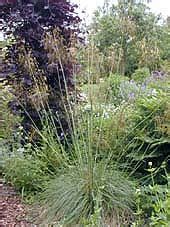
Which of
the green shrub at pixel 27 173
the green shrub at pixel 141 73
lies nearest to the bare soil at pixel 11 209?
the green shrub at pixel 27 173

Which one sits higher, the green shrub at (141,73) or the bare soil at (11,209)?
the green shrub at (141,73)

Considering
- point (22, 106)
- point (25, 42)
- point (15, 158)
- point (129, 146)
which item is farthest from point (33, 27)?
point (129, 146)

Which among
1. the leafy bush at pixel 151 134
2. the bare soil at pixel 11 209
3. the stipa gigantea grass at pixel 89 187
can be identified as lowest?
the bare soil at pixel 11 209

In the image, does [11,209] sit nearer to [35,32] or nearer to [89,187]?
[89,187]

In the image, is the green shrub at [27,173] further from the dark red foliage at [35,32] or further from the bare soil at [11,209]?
the dark red foliage at [35,32]

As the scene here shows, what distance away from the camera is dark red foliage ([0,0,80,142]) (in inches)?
189

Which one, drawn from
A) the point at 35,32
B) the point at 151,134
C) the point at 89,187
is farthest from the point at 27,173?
the point at 35,32

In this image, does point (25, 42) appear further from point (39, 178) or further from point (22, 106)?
point (39, 178)

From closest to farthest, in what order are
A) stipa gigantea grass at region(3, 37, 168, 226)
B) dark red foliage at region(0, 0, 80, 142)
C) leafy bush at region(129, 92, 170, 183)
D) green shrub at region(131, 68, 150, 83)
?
stipa gigantea grass at region(3, 37, 168, 226) → leafy bush at region(129, 92, 170, 183) → dark red foliage at region(0, 0, 80, 142) → green shrub at region(131, 68, 150, 83)

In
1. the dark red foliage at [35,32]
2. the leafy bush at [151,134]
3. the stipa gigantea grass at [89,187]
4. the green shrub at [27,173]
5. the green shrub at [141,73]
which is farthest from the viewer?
the green shrub at [141,73]

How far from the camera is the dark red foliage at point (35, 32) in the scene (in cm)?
481

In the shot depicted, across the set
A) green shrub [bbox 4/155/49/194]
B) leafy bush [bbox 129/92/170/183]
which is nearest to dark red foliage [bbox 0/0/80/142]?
green shrub [bbox 4/155/49/194]

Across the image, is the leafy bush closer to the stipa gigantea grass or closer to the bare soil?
the stipa gigantea grass

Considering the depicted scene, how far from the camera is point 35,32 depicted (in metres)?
4.85
